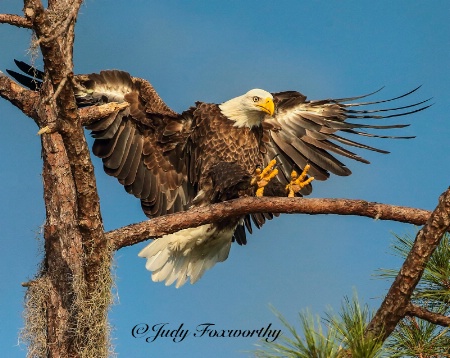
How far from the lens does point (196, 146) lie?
6.35 meters

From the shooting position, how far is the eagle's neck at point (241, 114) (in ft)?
20.9

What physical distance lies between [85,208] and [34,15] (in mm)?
1077

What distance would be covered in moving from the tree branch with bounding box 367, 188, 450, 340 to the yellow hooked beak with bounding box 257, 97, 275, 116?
3024 mm

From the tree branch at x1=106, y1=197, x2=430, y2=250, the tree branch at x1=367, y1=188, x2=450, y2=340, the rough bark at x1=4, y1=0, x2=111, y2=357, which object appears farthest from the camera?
the tree branch at x1=106, y1=197, x2=430, y2=250

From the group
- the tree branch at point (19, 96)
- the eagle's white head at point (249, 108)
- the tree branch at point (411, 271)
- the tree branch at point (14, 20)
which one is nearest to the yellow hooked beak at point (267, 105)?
the eagle's white head at point (249, 108)

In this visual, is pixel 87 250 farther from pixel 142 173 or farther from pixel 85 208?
pixel 142 173

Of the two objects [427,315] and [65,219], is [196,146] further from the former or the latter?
[427,315]

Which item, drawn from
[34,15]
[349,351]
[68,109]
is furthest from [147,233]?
[349,351]

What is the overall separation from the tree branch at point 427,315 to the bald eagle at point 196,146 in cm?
282

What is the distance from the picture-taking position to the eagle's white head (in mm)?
6281

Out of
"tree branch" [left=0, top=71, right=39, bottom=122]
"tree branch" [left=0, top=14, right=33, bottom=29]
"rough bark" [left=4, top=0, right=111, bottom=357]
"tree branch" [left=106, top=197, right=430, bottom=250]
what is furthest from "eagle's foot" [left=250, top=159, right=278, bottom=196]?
"tree branch" [left=0, top=14, right=33, bottom=29]

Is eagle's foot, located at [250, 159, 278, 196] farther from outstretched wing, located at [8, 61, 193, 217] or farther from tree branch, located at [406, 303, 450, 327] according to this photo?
tree branch, located at [406, 303, 450, 327]

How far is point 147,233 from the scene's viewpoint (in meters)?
4.41

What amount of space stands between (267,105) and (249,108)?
17cm
